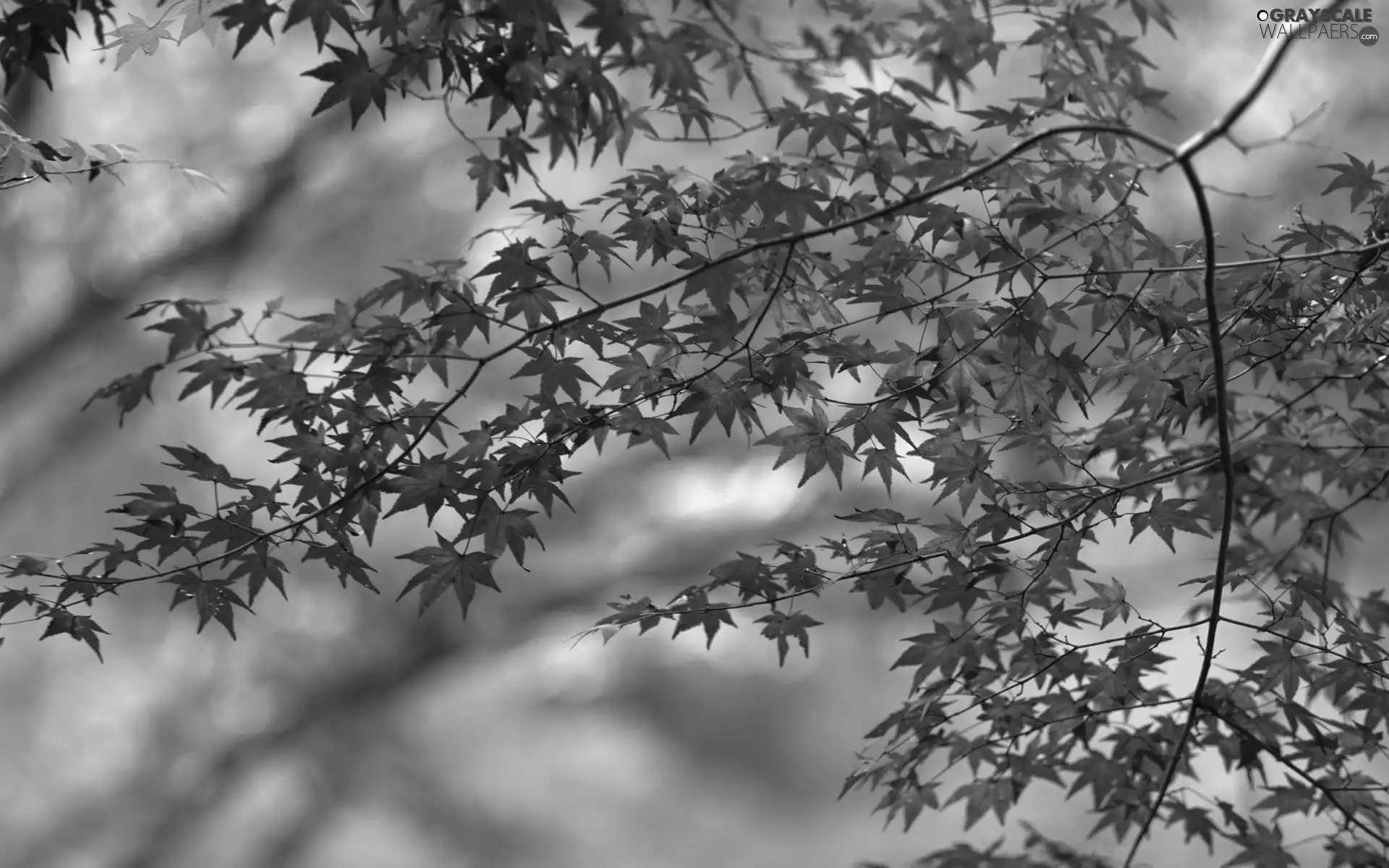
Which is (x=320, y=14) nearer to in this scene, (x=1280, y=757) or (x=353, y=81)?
(x=353, y=81)

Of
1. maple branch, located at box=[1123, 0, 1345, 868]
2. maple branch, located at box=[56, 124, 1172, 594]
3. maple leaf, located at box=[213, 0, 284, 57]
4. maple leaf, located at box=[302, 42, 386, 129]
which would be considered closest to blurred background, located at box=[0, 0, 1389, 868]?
maple branch, located at box=[1123, 0, 1345, 868]

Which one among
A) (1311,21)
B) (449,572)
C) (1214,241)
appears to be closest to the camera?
(1311,21)

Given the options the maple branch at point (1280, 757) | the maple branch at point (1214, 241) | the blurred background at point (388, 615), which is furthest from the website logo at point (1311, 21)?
the blurred background at point (388, 615)

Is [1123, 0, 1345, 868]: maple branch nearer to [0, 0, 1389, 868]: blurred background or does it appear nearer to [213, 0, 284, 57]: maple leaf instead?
[213, 0, 284, 57]: maple leaf

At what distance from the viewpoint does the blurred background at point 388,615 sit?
552 cm

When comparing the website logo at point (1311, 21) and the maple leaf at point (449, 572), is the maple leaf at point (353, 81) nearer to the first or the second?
the maple leaf at point (449, 572)

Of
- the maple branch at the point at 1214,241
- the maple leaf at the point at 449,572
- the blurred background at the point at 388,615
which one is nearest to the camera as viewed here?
the maple branch at the point at 1214,241

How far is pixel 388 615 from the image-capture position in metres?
5.81

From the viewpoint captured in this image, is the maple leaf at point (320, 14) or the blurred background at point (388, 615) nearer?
the maple leaf at point (320, 14)

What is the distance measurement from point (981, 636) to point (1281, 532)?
4.83 meters

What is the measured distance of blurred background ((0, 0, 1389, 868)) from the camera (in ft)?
18.1

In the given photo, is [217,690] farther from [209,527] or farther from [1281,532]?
[1281,532]

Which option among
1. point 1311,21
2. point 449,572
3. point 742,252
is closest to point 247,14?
point 742,252

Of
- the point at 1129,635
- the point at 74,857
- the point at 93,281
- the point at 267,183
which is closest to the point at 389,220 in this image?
the point at 267,183
